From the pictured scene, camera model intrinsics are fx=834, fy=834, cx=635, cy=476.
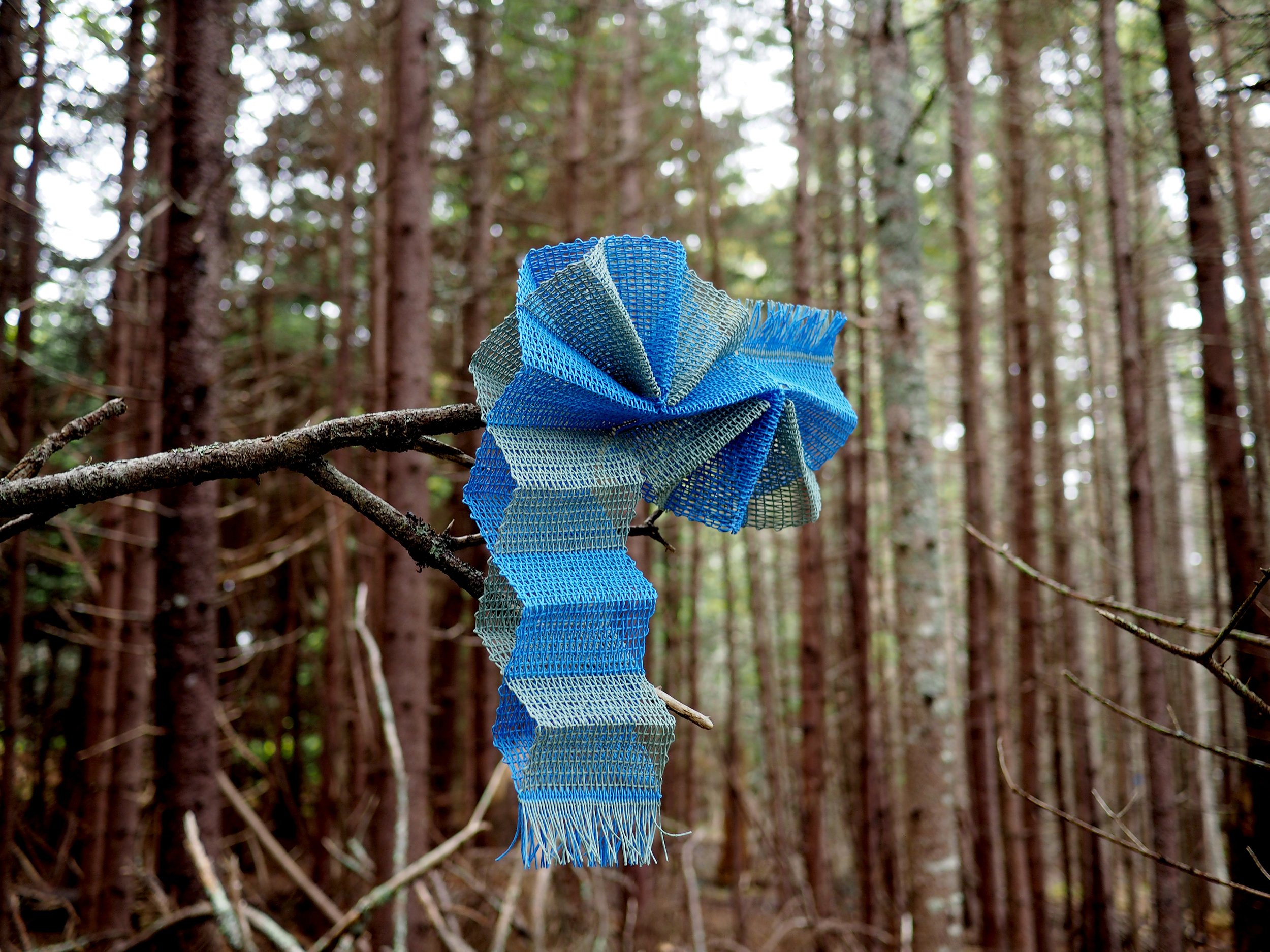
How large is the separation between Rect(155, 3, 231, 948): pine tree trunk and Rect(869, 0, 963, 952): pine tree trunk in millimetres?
3536

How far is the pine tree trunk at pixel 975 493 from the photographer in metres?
7.62

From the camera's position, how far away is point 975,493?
7.71 metres

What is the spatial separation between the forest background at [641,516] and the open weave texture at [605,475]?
12 centimetres

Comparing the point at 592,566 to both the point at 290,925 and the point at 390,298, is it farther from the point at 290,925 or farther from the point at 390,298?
the point at 290,925

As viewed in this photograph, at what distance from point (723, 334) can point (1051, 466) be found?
11.0 m

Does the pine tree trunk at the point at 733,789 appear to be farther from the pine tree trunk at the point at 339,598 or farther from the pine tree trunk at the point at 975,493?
the pine tree trunk at the point at 339,598

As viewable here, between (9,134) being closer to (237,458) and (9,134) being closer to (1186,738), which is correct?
(237,458)

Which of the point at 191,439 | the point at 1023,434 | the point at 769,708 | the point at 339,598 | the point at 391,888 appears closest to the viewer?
the point at 391,888

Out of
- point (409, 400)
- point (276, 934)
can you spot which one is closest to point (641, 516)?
point (409, 400)

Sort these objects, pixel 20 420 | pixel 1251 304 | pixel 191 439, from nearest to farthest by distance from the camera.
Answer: pixel 191 439 < pixel 20 420 < pixel 1251 304

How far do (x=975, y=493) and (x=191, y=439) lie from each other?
6.46m

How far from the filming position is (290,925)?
838 cm

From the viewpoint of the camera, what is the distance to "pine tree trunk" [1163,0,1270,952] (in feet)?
17.9

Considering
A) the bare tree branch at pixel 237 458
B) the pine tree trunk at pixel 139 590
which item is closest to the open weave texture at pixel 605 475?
the bare tree branch at pixel 237 458
